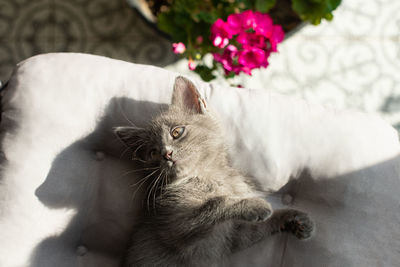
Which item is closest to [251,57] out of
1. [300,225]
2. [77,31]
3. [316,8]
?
[316,8]

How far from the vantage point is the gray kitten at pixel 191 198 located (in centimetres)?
115

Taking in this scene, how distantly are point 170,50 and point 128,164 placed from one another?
2.83 ft

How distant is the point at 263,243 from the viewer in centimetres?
130

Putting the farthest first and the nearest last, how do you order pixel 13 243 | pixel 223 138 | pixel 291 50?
pixel 291 50 → pixel 223 138 → pixel 13 243

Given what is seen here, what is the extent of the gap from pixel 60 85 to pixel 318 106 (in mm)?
923

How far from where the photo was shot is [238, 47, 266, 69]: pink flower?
55.5 inches

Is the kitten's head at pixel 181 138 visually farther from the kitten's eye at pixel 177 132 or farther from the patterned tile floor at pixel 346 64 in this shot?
the patterned tile floor at pixel 346 64

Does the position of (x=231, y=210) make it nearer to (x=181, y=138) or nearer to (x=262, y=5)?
(x=181, y=138)

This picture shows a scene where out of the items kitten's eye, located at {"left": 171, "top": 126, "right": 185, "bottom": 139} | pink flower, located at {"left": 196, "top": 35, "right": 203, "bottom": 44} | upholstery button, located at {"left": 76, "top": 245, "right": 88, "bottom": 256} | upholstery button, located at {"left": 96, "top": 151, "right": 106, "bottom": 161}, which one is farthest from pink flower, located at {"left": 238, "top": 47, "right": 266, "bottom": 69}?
upholstery button, located at {"left": 76, "top": 245, "right": 88, "bottom": 256}

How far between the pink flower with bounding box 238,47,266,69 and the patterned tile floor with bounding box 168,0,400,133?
0.52m

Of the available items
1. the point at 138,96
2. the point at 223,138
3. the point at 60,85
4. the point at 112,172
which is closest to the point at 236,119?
the point at 223,138

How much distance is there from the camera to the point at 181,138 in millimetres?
1189

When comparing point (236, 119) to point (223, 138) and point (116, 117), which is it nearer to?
point (223, 138)

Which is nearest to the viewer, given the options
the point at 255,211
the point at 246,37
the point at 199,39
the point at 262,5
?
the point at 255,211
